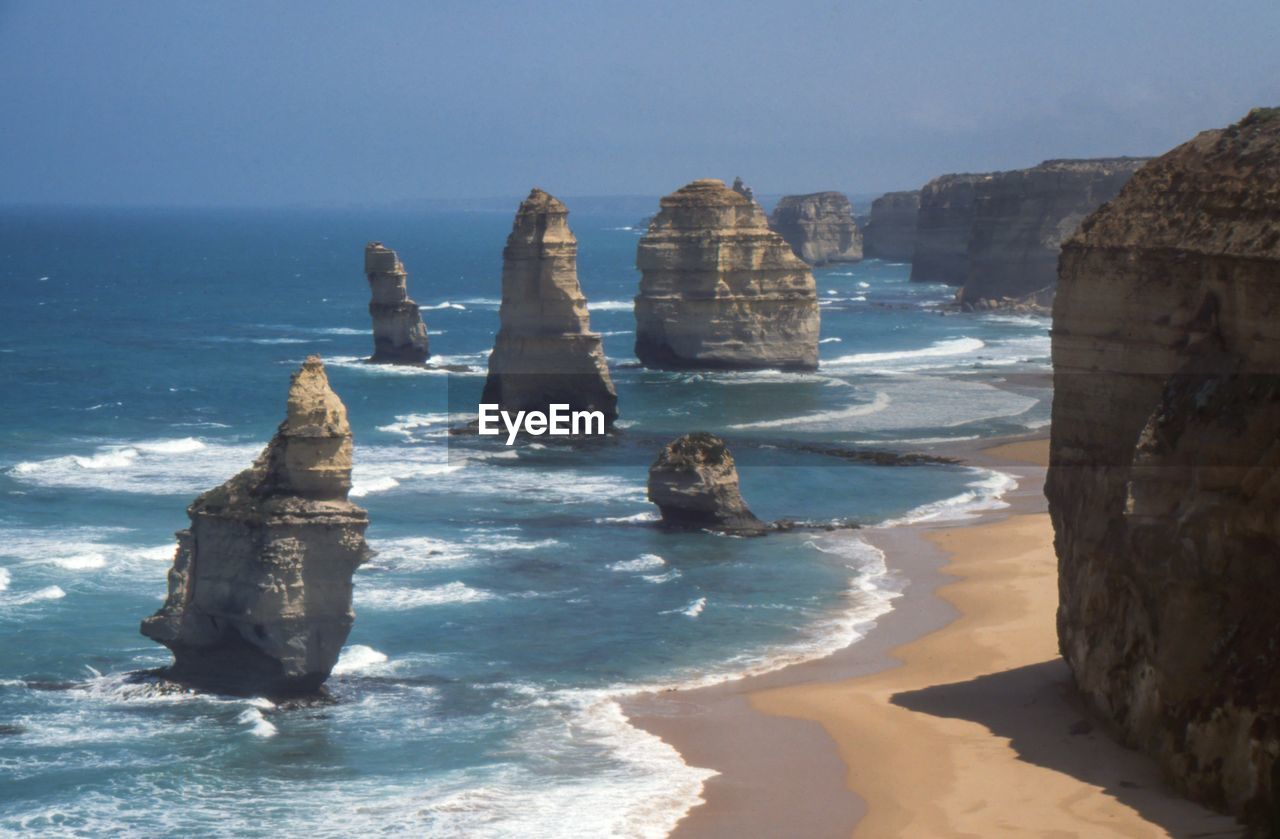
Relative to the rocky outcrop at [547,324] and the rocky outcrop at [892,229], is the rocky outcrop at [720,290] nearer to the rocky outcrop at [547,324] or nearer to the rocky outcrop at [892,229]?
the rocky outcrop at [547,324]

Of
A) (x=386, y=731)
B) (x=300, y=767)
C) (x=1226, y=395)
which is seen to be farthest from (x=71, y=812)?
(x=1226, y=395)

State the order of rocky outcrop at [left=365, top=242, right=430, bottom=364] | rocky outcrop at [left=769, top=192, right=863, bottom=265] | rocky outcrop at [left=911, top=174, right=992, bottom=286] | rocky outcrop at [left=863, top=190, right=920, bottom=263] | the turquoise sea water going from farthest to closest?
rocky outcrop at [left=863, top=190, right=920, bottom=263] → rocky outcrop at [left=769, top=192, right=863, bottom=265] → rocky outcrop at [left=911, top=174, right=992, bottom=286] → rocky outcrop at [left=365, top=242, right=430, bottom=364] → the turquoise sea water

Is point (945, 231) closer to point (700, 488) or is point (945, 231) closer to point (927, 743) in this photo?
point (700, 488)

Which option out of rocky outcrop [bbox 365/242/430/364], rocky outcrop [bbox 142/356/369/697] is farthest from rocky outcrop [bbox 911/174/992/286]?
rocky outcrop [bbox 142/356/369/697]

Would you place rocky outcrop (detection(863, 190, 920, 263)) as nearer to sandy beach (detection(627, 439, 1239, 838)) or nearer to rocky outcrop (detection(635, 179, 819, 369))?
rocky outcrop (detection(635, 179, 819, 369))

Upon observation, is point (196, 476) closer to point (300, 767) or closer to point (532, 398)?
point (532, 398)

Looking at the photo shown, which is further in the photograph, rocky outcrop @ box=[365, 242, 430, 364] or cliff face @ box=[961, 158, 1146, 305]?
cliff face @ box=[961, 158, 1146, 305]
